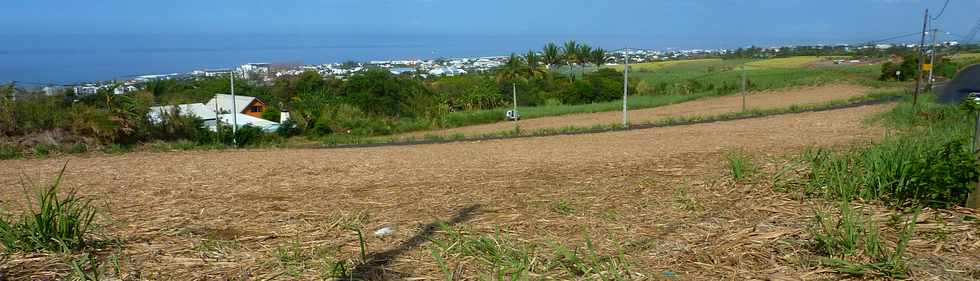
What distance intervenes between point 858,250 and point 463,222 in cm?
213

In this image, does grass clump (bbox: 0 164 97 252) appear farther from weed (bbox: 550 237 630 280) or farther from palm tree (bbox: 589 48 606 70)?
palm tree (bbox: 589 48 606 70)

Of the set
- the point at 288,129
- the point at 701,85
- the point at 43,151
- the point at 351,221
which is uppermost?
the point at 351,221

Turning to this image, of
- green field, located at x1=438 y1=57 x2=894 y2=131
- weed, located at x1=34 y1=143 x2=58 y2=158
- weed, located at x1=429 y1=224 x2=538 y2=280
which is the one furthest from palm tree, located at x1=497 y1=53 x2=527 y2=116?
weed, located at x1=429 y1=224 x2=538 y2=280

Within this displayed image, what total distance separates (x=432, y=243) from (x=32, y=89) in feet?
73.4

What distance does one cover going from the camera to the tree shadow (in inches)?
121

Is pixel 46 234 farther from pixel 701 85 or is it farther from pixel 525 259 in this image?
pixel 701 85

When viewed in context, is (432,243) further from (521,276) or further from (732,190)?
(732,190)

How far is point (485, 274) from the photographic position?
3.04m

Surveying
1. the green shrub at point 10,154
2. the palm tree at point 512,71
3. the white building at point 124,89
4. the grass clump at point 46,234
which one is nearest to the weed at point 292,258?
the grass clump at point 46,234

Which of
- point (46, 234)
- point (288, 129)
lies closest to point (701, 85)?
point (288, 129)

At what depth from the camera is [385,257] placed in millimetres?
3420

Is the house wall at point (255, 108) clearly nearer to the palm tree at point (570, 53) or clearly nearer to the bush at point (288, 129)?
the bush at point (288, 129)

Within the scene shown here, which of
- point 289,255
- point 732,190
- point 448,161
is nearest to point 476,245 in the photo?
point 289,255

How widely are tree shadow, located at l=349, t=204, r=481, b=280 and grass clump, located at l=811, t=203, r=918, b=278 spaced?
71.3 inches
